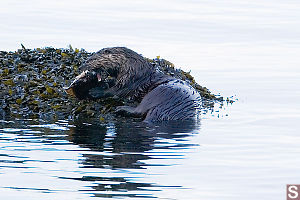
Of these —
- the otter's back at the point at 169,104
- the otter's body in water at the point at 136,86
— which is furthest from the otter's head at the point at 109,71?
the otter's back at the point at 169,104

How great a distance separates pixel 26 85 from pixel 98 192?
5286mm

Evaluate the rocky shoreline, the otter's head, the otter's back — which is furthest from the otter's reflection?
the otter's head

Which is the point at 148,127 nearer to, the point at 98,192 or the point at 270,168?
the point at 270,168

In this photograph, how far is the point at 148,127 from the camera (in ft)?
37.4

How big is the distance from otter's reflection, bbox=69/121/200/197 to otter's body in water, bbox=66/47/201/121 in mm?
277

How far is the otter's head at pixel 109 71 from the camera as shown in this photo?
488 inches

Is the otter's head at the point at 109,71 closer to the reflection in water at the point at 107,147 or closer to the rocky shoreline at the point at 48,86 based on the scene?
the rocky shoreline at the point at 48,86

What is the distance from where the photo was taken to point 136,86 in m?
12.4

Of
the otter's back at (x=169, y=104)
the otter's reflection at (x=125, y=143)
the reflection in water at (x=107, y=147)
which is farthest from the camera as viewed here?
the otter's back at (x=169, y=104)

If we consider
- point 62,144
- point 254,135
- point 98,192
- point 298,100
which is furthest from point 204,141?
point 298,100

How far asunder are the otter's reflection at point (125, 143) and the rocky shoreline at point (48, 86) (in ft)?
2.01

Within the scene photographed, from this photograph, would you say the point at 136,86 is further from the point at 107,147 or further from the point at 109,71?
the point at 107,147

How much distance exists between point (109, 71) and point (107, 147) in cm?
275

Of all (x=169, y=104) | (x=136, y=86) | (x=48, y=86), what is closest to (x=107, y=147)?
(x=169, y=104)
